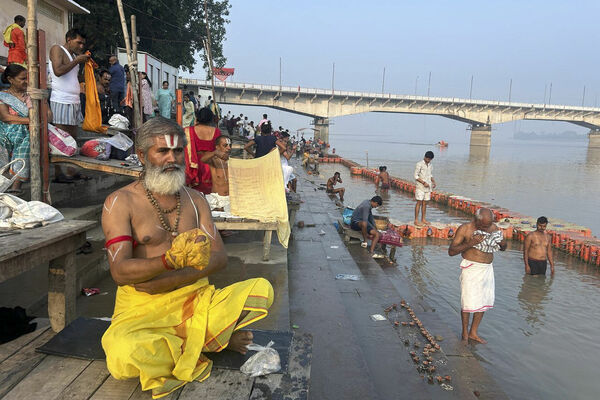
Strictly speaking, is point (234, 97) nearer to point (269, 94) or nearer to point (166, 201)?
point (269, 94)

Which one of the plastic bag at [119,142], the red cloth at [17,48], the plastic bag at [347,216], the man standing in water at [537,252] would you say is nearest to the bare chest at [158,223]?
the plastic bag at [119,142]

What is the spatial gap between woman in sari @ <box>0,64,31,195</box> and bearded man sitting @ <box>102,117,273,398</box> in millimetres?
2562

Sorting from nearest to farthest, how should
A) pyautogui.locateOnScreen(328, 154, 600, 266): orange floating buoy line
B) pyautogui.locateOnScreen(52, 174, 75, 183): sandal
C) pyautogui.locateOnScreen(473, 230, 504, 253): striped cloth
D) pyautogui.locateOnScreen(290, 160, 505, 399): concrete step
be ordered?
pyautogui.locateOnScreen(290, 160, 505, 399): concrete step, pyautogui.locateOnScreen(473, 230, 504, 253): striped cloth, pyautogui.locateOnScreen(52, 174, 75, 183): sandal, pyautogui.locateOnScreen(328, 154, 600, 266): orange floating buoy line

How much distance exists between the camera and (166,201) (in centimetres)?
245

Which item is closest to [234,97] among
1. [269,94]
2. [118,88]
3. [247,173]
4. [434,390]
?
[269,94]

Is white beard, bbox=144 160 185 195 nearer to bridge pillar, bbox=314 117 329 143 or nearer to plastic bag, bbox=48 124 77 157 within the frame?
plastic bag, bbox=48 124 77 157

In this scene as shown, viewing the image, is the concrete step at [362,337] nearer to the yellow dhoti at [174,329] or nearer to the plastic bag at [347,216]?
the yellow dhoti at [174,329]

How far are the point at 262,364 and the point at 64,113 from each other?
4590mm

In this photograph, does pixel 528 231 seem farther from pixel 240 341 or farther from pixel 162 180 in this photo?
pixel 162 180

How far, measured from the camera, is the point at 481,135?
72.2m

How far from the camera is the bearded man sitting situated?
1.95 meters

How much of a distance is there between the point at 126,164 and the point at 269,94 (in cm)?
4871

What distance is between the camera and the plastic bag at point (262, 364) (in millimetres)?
2146

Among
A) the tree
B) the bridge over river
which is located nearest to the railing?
the bridge over river
